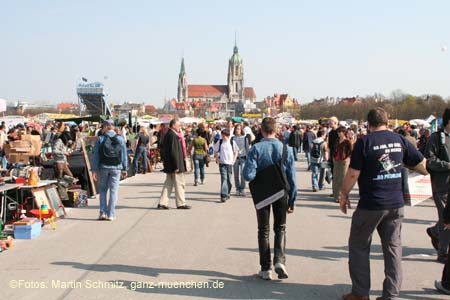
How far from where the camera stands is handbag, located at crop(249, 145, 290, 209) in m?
5.98

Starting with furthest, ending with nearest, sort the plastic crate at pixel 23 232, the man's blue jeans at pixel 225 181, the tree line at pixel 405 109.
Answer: the tree line at pixel 405 109 < the man's blue jeans at pixel 225 181 < the plastic crate at pixel 23 232

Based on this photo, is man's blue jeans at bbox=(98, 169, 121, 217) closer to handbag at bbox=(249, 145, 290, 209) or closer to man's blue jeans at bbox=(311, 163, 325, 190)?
handbag at bbox=(249, 145, 290, 209)

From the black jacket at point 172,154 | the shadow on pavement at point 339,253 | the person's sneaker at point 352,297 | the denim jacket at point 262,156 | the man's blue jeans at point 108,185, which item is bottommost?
the shadow on pavement at point 339,253

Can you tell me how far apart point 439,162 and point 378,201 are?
2.11 m

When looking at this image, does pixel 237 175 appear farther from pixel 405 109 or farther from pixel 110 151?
pixel 405 109

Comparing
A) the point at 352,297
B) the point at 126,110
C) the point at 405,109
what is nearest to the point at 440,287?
the point at 352,297

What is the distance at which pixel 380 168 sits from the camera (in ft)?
16.6

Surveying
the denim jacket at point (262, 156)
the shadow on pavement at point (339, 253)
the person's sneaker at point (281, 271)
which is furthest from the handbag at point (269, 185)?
the shadow on pavement at point (339, 253)

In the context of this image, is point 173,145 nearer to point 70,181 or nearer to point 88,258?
point 70,181

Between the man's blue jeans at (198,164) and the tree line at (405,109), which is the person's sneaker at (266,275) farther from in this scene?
the tree line at (405,109)

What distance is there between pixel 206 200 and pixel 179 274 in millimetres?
6692

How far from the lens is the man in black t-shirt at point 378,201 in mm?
5055

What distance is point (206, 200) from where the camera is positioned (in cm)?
1285

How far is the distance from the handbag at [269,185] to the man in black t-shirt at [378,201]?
944mm
